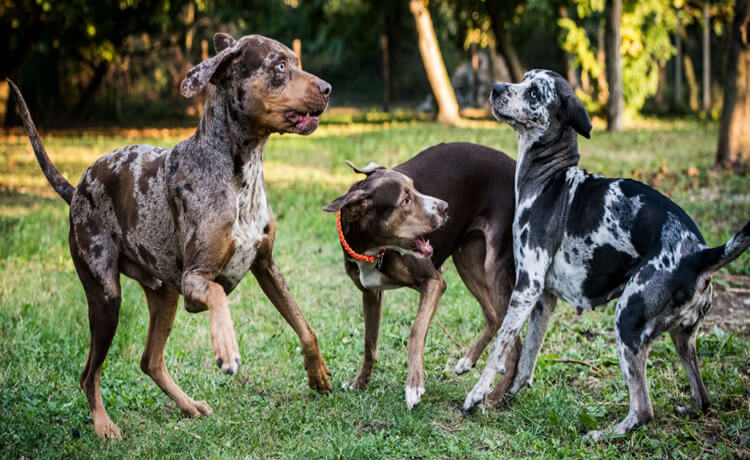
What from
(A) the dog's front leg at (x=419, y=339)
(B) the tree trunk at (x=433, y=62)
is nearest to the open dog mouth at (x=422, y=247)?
(A) the dog's front leg at (x=419, y=339)

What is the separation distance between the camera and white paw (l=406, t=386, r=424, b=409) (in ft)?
16.6

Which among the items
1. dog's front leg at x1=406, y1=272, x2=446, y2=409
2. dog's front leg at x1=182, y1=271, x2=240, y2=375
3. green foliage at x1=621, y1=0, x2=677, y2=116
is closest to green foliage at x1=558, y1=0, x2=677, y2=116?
green foliage at x1=621, y1=0, x2=677, y2=116

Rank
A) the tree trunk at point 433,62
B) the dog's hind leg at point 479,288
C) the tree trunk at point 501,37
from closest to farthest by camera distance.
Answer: the dog's hind leg at point 479,288 < the tree trunk at point 433,62 < the tree trunk at point 501,37

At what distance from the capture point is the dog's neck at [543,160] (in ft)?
17.0

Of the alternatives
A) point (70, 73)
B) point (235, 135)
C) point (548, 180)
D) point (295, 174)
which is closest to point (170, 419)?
point (235, 135)

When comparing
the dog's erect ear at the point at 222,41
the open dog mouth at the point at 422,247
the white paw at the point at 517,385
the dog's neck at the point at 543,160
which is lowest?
the white paw at the point at 517,385

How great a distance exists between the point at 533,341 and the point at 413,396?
0.94 meters

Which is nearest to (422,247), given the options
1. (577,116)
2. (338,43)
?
(577,116)

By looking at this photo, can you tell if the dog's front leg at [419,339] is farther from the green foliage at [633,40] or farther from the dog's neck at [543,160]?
the green foliage at [633,40]

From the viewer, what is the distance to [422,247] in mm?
5359

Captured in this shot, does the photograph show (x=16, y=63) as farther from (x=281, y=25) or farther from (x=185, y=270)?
(x=185, y=270)

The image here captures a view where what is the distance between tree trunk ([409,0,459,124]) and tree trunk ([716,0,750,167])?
33.9 ft

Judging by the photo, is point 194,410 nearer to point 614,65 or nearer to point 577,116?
point 577,116

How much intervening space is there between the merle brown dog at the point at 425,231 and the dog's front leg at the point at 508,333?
13.6 inches
